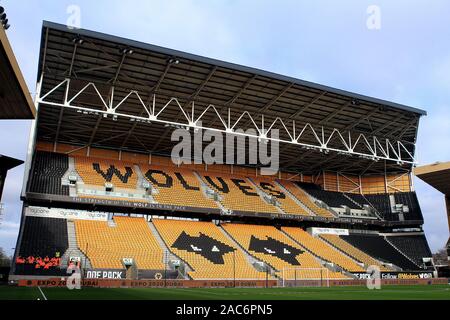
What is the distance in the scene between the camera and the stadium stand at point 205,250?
30.3 m

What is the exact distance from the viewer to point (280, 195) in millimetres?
44344

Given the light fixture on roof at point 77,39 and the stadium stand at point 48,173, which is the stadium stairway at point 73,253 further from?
the light fixture on roof at point 77,39

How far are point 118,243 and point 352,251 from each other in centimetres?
2272

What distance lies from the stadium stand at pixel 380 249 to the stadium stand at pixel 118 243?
21621mm

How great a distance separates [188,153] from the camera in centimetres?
4278

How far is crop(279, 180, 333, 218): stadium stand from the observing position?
140 feet

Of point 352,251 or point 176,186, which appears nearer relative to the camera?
point 176,186

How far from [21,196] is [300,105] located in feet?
75.9

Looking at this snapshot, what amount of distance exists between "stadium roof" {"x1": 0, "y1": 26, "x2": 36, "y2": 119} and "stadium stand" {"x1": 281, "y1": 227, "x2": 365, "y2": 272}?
28.5 m

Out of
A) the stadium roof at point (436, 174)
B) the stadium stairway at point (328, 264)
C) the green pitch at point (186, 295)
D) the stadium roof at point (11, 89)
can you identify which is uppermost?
the stadium roof at point (436, 174)

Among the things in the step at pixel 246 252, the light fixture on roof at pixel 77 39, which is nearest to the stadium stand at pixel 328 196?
the step at pixel 246 252

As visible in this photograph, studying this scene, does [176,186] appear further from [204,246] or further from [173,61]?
[173,61]

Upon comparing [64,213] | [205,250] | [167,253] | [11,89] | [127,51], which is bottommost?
[167,253]

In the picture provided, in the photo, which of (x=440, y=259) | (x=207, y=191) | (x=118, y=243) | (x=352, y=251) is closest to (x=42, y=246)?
(x=118, y=243)
